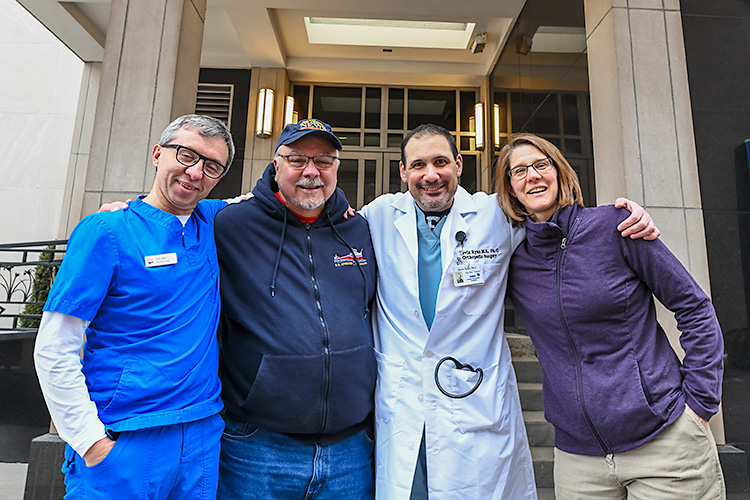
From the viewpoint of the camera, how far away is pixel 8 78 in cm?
900

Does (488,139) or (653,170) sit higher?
(488,139)


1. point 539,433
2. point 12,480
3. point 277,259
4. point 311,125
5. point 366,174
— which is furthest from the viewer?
point 366,174

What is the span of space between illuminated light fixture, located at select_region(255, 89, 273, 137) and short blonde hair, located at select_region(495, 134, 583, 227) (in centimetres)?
650

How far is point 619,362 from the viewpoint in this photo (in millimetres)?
1715

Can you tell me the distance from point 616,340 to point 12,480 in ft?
17.1

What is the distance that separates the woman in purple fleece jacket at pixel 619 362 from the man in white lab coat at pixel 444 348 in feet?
0.67

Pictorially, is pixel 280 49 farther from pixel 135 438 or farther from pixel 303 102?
pixel 135 438

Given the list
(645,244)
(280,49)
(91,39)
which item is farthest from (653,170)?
(91,39)

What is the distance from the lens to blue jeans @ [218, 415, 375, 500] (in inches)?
69.7

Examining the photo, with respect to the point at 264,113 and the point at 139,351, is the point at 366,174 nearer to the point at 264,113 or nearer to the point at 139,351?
the point at 264,113

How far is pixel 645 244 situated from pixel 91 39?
883 cm

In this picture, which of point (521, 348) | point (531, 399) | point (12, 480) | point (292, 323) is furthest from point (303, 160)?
point (12, 480)

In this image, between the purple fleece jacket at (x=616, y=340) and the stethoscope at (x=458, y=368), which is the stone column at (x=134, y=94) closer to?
the stethoscope at (x=458, y=368)

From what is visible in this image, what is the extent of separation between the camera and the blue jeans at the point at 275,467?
177 cm
